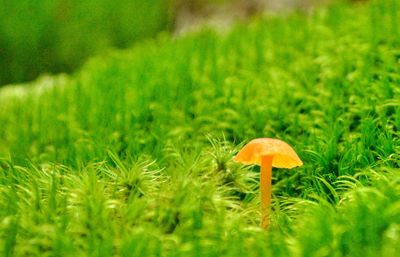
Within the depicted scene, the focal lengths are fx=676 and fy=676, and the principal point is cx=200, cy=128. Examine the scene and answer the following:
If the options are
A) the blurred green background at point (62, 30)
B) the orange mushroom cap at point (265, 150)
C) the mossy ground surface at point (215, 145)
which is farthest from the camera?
the blurred green background at point (62, 30)

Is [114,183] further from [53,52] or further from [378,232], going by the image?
[53,52]

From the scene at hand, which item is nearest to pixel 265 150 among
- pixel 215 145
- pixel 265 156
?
pixel 265 156

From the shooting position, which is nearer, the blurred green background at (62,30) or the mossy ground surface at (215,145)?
the mossy ground surface at (215,145)

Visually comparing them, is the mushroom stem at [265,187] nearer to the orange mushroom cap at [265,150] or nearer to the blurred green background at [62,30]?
the orange mushroom cap at [265,150]

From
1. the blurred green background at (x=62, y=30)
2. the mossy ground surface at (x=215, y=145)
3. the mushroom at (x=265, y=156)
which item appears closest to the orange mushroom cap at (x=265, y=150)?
the mushroom at (x=265, y=156)

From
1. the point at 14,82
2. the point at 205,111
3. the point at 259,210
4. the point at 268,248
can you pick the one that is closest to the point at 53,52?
the point at 14,82

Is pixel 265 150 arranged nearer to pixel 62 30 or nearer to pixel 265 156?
pixel 265 156
